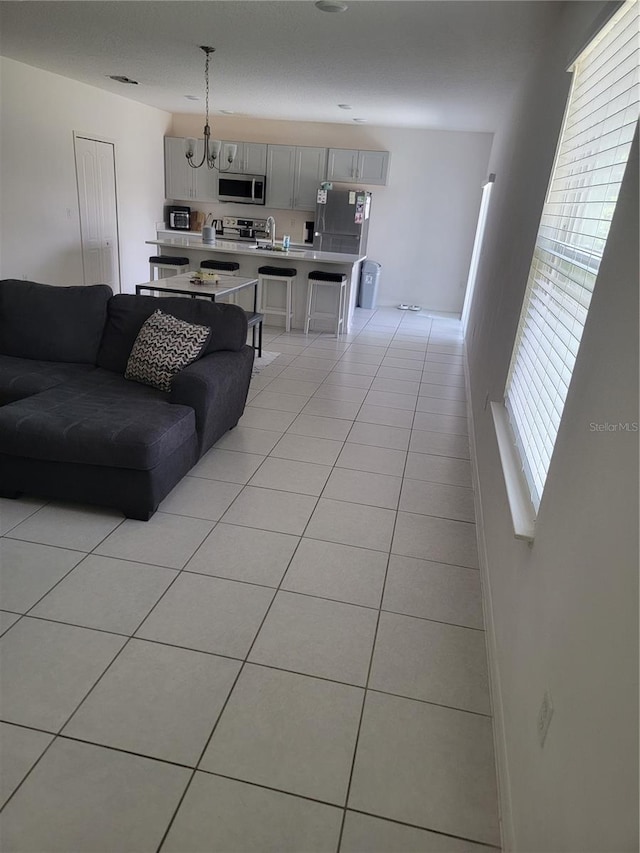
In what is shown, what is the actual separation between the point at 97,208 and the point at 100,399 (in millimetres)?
5168

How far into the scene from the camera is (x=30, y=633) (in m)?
1.95

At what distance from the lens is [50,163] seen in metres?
6.20

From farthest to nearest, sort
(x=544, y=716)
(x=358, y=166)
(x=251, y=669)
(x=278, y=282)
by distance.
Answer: (x=358, y=166) < (x=278, y=282) < (x=251, y=669) < (x=544, y=716)

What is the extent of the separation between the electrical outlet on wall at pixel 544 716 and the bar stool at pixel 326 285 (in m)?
5.64

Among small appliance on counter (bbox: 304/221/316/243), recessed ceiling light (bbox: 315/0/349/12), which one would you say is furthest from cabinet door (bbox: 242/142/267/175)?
recessed ceiling light (bbox: 315/0/349/12)

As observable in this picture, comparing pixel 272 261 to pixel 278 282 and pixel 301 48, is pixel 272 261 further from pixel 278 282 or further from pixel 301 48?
pixel 301 48

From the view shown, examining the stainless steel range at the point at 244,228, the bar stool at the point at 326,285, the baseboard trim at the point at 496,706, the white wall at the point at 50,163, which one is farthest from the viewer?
the stainless steel range at the point at 244,228

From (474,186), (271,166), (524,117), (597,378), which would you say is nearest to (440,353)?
(524,117)

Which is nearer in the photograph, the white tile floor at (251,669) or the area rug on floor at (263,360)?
the white tile floor at (251,669)

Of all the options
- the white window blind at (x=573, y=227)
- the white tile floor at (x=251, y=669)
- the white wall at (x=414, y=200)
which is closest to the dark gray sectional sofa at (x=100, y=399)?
the white tile floor at (x=251, y=669)

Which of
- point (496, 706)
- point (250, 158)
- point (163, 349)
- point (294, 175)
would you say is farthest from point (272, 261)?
point (496, 706)

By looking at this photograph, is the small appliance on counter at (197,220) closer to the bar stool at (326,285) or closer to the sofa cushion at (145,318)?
the bar stool at (326,285)

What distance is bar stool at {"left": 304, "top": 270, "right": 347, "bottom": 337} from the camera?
6.46 m

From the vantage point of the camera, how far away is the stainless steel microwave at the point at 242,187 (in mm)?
8320
